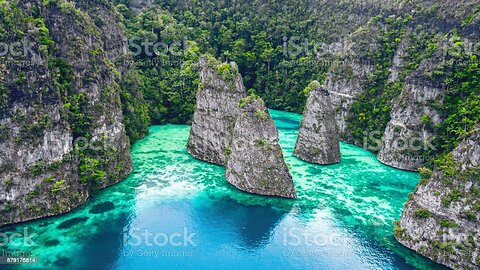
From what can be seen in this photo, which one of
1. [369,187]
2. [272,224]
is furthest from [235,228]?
[369,187]

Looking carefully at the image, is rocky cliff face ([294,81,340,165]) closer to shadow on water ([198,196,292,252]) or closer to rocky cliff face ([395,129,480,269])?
shadow on water ([198,196,292,252])

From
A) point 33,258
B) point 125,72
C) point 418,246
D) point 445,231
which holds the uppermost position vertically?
point 125,72

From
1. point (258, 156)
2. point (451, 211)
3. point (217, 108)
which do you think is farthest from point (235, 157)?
point (451, 211)

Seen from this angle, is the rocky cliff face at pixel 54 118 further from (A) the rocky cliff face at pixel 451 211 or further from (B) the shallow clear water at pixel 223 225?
(A) the rocky cliff face at pixel 451 211

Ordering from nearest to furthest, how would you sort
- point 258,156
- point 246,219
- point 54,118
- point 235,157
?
point 54,118 < point 246,219 < point 258,156 < point 235,157

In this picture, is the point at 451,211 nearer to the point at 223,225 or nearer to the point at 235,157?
the point at 223,225

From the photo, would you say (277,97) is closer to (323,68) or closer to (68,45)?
(323,68)
